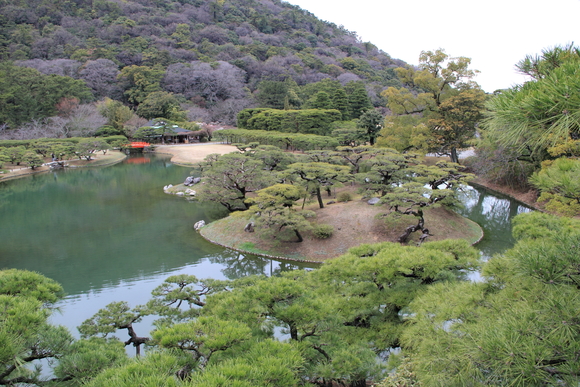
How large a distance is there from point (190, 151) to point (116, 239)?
21.1 metres

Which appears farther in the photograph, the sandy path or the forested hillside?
the forested hillside

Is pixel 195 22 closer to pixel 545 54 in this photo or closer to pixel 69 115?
pixel 69 115

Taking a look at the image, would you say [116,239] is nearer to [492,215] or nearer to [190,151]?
[492,215]

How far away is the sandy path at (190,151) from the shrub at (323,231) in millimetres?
19086

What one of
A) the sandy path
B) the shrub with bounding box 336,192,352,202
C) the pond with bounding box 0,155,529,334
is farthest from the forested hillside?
the shrub with bounding box 336,192,352,202

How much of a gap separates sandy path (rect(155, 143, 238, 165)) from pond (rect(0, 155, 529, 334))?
330 inches

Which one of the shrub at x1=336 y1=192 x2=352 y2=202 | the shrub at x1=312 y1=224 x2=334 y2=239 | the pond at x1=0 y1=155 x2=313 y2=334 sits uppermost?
the shrub at x1=336 y1=192 x2=352 y2=202

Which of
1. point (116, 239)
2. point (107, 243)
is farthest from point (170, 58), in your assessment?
point (107, 243)

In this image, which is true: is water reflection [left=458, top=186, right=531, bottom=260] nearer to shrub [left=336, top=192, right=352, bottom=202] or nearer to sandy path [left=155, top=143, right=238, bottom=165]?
shrub [left=336, top=192, right=352, bottom=202]

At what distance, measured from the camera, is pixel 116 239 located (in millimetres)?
12859

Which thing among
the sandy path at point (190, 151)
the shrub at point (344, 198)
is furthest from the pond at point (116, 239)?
the sandy path at point (190, 151)

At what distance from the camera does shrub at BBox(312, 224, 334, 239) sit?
1140cm

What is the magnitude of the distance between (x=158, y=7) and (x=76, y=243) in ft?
244

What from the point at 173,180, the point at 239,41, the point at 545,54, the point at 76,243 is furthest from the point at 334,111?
the point at 239,41
